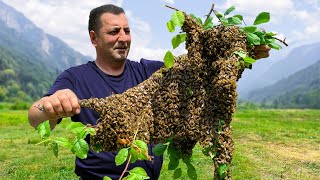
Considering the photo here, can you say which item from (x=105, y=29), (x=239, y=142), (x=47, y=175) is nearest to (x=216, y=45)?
(x=105, y=29)

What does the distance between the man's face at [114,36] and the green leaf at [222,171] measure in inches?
102

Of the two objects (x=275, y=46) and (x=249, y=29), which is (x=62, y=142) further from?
(x=275, y=46)

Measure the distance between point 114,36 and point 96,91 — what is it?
82cm

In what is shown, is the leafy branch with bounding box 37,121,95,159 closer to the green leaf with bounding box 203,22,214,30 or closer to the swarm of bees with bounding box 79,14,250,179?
the swarm of bees with bounding box 79,14,250,179

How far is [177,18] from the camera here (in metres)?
3.98

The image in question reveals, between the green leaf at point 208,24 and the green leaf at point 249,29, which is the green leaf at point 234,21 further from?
the green leaf at point 208,24

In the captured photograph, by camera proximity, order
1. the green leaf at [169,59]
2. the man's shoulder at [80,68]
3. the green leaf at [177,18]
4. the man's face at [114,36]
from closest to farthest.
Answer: the green leaf at [177,18] < the green leaf at [169,59] < the man's face at [114,36] < the man's shoulder at [80,68]

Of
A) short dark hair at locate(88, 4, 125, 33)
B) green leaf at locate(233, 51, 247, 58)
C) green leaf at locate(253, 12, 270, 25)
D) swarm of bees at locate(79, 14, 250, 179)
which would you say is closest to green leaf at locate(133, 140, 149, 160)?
swarm of bees at locate(79, 14, 250, 179)

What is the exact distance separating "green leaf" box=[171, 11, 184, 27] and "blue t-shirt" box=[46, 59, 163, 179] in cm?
206

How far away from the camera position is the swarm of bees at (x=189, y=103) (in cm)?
394

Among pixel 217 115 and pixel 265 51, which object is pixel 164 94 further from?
pixel 265 51

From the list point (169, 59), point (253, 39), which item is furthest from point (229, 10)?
point (169, 59)

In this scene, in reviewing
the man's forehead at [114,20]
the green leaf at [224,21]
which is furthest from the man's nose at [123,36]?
the green leaf at [224,21]

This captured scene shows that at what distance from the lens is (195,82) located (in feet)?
14.0
